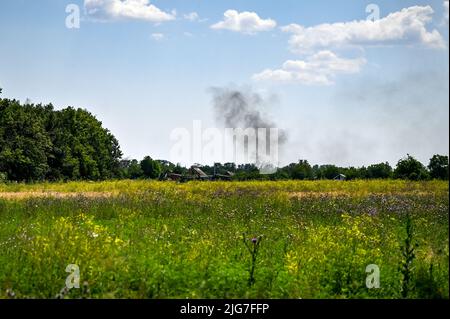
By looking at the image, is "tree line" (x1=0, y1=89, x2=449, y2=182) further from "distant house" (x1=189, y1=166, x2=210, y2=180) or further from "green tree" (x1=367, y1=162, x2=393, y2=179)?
"distant house" (x1=189, y1=166, x2=210, y2=180)

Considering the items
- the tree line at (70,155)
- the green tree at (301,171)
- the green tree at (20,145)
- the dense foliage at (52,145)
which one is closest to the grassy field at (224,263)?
the tree line at (70,155)

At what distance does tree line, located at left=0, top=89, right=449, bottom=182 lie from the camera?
48.6 meters

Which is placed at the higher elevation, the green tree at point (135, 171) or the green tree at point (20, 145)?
the green tree at point (20, 145)

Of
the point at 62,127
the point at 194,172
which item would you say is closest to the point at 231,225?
the point at 194,172

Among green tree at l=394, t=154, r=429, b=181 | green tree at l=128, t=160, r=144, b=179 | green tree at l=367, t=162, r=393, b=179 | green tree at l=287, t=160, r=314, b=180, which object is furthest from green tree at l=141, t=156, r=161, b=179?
green tree at l=394, t=154, r=429, b=181

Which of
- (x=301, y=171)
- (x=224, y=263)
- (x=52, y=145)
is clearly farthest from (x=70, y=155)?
(x=224, y=263)

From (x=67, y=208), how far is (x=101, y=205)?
1136 mm

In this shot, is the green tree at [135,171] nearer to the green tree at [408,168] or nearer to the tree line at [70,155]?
the tree line at [70,155]

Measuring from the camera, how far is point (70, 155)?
60.2 metres

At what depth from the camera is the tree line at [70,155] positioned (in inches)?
1912

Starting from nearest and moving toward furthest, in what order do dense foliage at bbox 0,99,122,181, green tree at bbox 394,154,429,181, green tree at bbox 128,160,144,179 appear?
green tree at bbox 394,154,429,181 < dense foliage at bbox 0,99,122,181 < green tree at bbox 128,160,144,179

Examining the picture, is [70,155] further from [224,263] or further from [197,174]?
[224,263]

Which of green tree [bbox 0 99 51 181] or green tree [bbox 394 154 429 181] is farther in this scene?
green tree [bbox 0 99 51 181]
